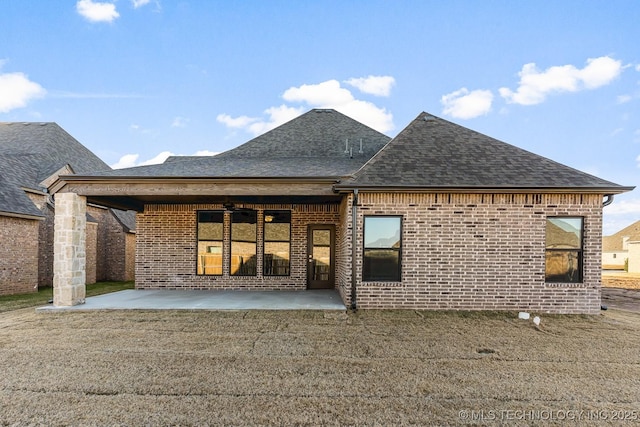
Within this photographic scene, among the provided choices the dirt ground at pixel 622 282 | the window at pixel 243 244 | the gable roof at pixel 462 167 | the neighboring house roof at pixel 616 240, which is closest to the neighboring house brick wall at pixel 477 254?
the gable roof at pixel 462 167

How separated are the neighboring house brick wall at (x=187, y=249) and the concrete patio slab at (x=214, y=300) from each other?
0.44 meters

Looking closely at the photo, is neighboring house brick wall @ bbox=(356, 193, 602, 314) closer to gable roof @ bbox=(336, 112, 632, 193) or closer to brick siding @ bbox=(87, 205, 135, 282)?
gable roof @ bbox=(336, 112, 632, 193)

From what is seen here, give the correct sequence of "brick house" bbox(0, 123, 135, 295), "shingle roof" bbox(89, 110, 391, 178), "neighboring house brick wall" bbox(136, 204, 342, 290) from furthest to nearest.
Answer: "brick house" bbox(0, 123, 135, 295) < "neighboring house brick wall" bbox(136, 204, 342, 290) < "shingle roof" bbox(89, 110, 391, 178)

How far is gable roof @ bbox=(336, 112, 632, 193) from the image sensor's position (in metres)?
7.43

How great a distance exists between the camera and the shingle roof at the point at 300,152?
873 cm

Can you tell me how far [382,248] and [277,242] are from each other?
170 inches

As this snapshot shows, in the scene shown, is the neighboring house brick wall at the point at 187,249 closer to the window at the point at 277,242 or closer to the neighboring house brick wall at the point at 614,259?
the window at the point at 277,242

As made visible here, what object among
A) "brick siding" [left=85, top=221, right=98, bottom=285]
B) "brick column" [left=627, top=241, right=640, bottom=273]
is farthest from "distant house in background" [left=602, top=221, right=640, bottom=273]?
"brick siding" [left=85, top=221, right=98, bottom=285]

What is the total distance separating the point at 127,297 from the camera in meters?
9.41

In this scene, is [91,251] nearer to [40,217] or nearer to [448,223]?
[40,217]

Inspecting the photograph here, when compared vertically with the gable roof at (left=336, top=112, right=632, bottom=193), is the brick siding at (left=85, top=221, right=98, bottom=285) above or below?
below

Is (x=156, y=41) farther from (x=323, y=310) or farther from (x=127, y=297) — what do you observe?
(x=323, y=310)

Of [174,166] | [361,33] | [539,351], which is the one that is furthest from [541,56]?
[174,166]

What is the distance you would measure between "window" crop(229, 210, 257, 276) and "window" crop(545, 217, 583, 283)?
26.7 feet
